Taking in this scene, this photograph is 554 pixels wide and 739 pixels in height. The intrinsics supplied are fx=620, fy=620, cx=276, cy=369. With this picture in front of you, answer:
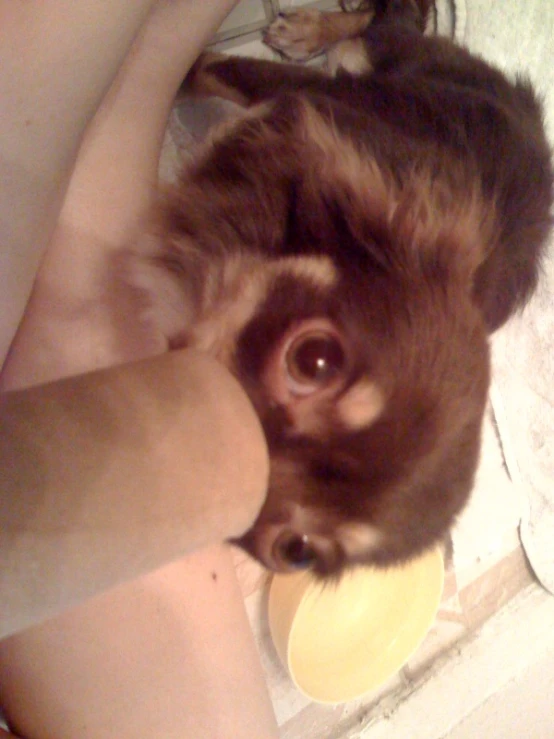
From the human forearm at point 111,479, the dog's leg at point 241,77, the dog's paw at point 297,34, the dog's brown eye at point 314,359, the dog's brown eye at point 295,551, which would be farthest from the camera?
the dog's paw at point 297,34

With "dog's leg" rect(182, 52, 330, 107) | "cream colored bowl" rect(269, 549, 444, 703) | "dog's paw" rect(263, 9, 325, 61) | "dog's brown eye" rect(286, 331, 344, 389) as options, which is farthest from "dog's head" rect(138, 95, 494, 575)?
"cream colored bowl" rect(269, 549, 444, 703)

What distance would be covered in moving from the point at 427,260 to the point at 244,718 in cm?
100

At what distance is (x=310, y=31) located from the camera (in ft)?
6.01

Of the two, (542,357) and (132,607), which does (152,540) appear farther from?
Result: (542,357)

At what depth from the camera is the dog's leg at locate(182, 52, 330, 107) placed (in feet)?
5.25

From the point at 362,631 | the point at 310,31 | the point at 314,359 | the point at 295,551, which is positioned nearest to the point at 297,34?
the point at 310,31

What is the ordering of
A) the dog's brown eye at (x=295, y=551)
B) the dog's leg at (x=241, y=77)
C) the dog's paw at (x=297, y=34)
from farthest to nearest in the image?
the dog's paw at (x=297, y=34) < the dog's leg at (x=241, y=77) < the dog's brown eye at (x=295, y=551)

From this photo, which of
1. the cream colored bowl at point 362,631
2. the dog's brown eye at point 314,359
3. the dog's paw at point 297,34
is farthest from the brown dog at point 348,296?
the cream colored bowl at point 362,631

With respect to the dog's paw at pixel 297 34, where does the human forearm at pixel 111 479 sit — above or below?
above

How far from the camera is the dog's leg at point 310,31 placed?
5.84ft

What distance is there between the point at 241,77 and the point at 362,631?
5.64ft

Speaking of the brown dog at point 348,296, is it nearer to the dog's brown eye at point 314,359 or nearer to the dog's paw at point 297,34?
the dog's brown eye at point 314,359

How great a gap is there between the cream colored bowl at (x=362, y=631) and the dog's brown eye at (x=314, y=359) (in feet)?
3.57

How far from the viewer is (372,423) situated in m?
0.91
